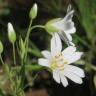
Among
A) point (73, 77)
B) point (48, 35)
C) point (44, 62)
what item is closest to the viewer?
point (44, 62)

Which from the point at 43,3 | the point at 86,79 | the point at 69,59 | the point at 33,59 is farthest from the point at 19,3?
the point at 69,59

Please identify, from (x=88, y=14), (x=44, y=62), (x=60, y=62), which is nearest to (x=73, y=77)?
(x=60, y=62)

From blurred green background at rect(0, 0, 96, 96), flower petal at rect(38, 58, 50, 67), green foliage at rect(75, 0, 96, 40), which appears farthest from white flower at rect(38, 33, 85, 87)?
green foliage at rect(75, 0, 96, 40)

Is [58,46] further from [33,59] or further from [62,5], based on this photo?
[62,5]

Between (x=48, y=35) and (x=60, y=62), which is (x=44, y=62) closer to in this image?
(x=60, y=62)

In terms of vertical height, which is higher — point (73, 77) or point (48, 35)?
point (73, 77)

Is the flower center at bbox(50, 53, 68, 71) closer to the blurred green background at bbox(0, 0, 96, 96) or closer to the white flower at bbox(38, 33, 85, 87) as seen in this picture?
the white flower at bbox(38, 33, 85, 87)
